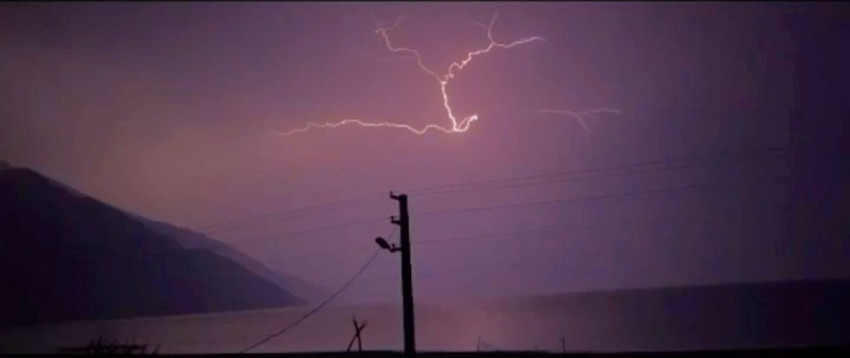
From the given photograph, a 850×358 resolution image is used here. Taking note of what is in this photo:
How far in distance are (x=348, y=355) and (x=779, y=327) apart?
10100cm

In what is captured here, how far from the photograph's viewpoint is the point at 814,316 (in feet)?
406

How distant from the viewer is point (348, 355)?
31.6 meters

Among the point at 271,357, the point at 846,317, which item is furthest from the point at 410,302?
the point at 846,317

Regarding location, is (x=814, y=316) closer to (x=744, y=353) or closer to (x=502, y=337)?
(x=502, y=337)

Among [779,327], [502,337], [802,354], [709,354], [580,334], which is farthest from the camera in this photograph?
[502,337]

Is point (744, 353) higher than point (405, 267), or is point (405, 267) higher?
point (405, 267)

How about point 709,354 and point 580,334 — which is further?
point 580,334

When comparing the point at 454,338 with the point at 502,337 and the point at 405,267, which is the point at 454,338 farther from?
the point at 405,267

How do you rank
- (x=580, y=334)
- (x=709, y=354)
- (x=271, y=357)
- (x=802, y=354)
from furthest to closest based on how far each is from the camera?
(x=580, y=334) < (x=271, y=357) < (x=709, y=354) < (x=802, y=354)

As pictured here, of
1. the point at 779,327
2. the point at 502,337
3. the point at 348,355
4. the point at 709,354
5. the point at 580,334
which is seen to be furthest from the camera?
the point at 502,337

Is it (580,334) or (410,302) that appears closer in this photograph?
(410,302)

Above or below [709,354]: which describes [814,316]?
above

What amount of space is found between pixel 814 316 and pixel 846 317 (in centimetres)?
911

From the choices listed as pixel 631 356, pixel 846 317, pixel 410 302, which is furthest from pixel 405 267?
pixel 846 317
